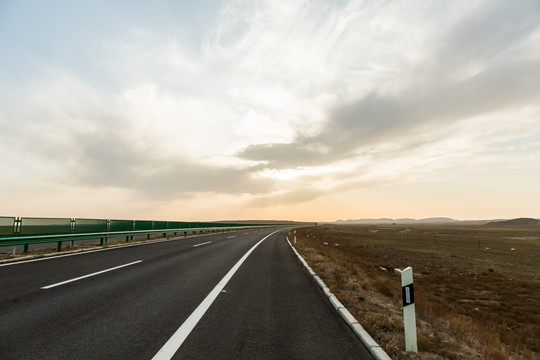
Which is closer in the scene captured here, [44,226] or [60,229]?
[44,226]

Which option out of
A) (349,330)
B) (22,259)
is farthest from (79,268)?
(349,330)

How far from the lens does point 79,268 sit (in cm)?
920

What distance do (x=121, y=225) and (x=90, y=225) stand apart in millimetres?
2863

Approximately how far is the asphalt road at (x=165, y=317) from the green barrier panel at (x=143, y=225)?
13517 millimetres

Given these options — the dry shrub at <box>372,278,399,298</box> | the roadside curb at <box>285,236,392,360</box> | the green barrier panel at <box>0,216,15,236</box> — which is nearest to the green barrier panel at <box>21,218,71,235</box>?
the green barrier panel at <box>0,216,15,236</box>

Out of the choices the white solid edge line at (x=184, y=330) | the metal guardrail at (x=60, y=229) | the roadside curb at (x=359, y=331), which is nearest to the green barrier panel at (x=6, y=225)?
the metal guardrail at (x=60, y=229)

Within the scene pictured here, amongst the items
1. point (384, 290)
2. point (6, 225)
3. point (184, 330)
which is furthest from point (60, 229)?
point (384, 290)

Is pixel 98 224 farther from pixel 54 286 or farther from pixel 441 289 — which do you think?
pixel 441 289

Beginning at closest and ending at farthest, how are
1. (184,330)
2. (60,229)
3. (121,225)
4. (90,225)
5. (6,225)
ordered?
(184,330), (6,225), (60,229), (90,225), (121,225)

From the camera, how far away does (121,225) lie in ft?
64.7

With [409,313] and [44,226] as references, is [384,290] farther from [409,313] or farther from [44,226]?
[44,226]

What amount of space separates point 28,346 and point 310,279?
674 cm

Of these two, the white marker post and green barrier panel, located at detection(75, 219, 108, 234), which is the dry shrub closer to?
the white marker post

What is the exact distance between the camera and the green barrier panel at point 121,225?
1895 centimetres
